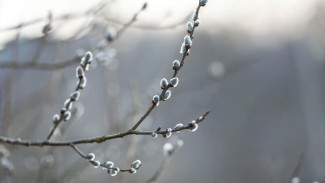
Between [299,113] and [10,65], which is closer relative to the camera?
[10,65]

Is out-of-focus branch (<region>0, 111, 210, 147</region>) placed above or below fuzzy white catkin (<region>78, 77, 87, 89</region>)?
Result: below

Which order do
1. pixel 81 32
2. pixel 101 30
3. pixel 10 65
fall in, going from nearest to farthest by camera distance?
pixel 10 65
pixel 81 32
pixel 101 30

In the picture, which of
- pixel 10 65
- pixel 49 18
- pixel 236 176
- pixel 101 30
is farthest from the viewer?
pixel 236 176

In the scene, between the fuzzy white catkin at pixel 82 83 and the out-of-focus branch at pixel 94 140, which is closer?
the out-of-focus branch at pixel 94 140

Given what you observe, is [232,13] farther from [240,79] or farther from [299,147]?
[240,79]

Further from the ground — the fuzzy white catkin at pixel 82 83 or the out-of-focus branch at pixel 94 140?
the fuzzy white catkin at pixel 82 83

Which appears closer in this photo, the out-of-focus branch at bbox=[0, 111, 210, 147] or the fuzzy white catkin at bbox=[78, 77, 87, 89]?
the out-of-focus branch at bbox=[0, 111, 210, 147]

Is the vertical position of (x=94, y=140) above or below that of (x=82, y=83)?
below

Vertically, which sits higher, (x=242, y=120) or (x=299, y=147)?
(x=242, y=120)

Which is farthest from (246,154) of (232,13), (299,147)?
(232,13)

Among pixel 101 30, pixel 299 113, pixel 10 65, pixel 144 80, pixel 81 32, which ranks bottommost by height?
pixel 10 65
